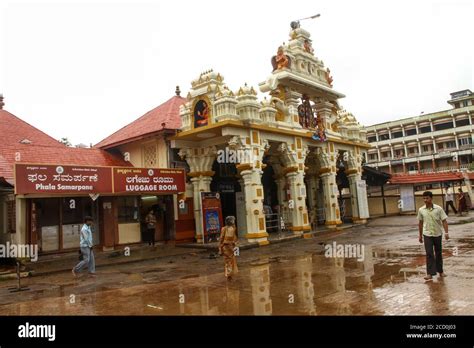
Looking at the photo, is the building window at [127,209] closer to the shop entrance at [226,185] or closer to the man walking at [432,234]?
the shop entrance at [226,185]

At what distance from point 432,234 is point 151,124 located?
13.8 metres

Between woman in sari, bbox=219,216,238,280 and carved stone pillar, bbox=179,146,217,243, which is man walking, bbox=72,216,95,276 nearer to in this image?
woman in sari, bbox=219,216,238,280

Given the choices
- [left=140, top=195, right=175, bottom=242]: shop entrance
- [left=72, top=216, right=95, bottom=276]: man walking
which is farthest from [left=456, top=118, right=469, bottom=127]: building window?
[left=72, top=216, right=95, bottom=276]: man walking

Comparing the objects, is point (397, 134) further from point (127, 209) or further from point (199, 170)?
point (127, 209)

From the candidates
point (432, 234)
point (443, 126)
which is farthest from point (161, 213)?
point (443, 126)

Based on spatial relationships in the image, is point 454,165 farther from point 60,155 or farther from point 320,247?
point 60,155

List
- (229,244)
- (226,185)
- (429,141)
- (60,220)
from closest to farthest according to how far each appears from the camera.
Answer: (229,244)
(60,220)
(226,185)
(429,141)

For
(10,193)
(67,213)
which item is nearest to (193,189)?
(67,213)

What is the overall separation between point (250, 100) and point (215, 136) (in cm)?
221

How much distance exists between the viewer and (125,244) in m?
16.1

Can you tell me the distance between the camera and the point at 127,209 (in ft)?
53.8

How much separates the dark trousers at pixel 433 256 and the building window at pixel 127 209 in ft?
38.1

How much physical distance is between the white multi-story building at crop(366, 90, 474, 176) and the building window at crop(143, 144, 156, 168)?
4370 cm

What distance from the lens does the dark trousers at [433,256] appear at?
25.6 ft
